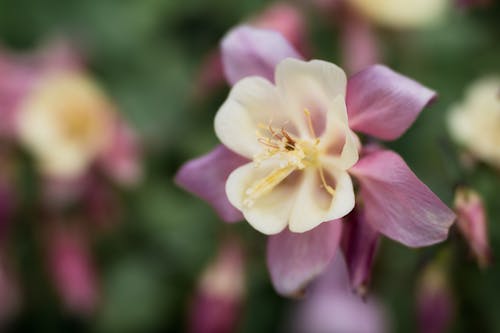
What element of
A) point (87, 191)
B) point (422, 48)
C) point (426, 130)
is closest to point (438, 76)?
point (422, 48)

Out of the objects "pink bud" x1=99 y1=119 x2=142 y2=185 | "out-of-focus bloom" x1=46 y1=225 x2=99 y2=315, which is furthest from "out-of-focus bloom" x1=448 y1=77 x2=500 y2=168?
"out-of-focus bloom" x1=46 y1=225 x2=99 y2=315

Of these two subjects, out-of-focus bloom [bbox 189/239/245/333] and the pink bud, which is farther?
the pink bud

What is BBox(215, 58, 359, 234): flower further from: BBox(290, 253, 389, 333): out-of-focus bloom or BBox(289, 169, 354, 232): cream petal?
BBox(290, 253, 389, 333): out-of-focus bloom

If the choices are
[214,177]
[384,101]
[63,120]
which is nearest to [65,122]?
[63,120]

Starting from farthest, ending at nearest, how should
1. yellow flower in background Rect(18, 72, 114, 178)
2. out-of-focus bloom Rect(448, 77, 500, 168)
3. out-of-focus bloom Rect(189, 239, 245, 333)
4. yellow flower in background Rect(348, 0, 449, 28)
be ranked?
yellow flower in background Rect(348, 0, 449, 28), yellow flower in background Rect(18, 72, 114, 178), out-of-focus bloom Rect(189, 239, 245, 333), out-of-focus bloom Rect(448, 77, 500, 168)

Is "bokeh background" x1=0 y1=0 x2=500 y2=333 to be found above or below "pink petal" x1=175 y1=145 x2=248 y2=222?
below

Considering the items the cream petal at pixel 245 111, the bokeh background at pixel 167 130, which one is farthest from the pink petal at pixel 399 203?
the bokeh background at pixel 167 130

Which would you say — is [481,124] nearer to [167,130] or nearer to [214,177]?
[214,177]
